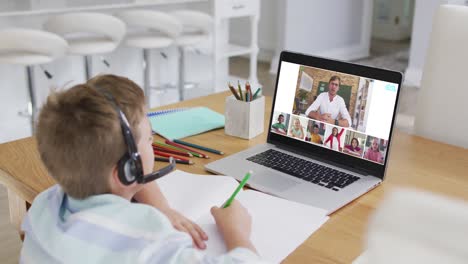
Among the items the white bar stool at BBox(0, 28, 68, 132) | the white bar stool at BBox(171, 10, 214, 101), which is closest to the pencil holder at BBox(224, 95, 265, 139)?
the white bar stool at BBox(0, 28, 68, 132)

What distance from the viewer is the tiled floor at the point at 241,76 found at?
2.19m

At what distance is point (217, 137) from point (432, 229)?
113 cm

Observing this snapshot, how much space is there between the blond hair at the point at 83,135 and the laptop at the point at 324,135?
16.2 inches

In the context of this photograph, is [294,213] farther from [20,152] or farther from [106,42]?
[106,42]

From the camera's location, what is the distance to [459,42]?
1.46 meters

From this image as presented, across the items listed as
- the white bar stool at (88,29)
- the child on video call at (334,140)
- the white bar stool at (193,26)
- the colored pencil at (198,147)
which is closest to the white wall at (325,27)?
the white bar stool at (193,26)

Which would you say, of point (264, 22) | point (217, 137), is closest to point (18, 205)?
point (217, 137)

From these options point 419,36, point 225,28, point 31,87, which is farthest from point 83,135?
point 419,36

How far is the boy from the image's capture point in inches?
27.9

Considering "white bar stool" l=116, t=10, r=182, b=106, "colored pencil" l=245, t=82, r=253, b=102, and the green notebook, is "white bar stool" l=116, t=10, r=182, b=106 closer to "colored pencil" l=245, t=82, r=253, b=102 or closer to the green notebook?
the green notebook

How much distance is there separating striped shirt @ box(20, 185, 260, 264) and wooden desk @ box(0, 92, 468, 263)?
0.17 meters

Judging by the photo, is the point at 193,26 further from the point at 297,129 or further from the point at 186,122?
the point at 297,129

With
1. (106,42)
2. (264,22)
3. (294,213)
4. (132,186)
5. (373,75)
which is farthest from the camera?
(264,22)

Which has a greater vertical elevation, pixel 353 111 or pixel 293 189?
pixel 353 111
